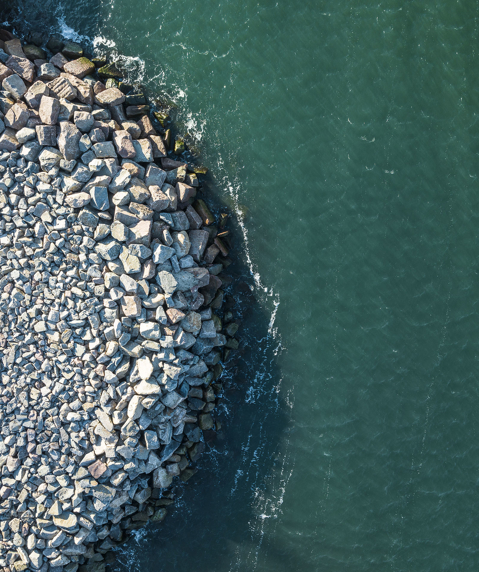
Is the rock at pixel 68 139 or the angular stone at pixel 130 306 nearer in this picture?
the angular stone at pixel 130 306

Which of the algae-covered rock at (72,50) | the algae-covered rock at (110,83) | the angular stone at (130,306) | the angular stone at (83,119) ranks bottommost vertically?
the angular stone at (130,306)

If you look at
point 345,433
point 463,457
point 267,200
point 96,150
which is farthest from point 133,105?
point 463,457

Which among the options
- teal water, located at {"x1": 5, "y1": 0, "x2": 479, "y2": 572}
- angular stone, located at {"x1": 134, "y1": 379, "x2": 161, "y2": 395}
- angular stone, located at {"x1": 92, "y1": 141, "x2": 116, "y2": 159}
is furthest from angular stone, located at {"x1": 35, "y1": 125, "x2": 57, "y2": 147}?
angular stone, located at {"x1": 134, "y1": 379, "x2": 161, "y2": 395}

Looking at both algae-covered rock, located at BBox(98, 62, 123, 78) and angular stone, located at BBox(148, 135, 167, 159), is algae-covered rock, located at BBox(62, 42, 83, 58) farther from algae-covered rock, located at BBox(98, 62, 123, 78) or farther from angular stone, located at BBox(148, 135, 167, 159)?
angular stone, located at BBox(148, 135, 167, 159)

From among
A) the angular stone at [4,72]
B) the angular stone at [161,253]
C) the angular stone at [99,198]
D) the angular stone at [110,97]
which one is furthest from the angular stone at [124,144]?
the angular stone at [4,72]

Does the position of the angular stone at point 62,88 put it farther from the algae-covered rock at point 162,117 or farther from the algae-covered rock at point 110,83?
the algae-covered rock at point 162,117

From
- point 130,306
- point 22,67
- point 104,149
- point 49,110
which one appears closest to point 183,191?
point 104,149

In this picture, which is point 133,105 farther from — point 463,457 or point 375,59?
point 463,457
